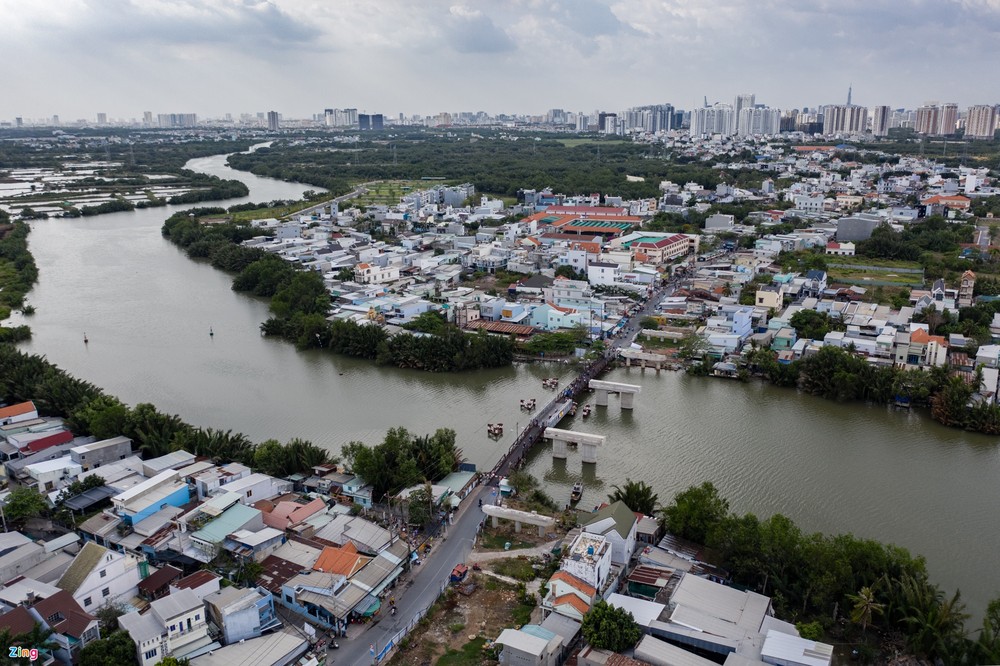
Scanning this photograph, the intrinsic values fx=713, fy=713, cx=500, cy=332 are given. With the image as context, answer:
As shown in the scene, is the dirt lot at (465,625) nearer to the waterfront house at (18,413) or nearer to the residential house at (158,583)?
the residential house at (158,583)

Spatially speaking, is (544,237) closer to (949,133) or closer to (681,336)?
(681,336)

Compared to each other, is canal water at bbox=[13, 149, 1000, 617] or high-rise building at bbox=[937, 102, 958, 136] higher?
high-rise building at bbox=[937, 102, 958, 136]

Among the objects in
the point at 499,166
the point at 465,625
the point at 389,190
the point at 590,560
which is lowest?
the point at 465,625

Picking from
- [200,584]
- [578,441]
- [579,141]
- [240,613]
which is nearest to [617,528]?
[578,441]

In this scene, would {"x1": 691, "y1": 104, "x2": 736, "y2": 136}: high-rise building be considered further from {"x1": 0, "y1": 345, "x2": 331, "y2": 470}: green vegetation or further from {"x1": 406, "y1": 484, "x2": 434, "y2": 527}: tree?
{"x1": 406, "y1": 484, "x2": 434, "y2": 527}: tree

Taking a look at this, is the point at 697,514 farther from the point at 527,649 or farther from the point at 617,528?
the point at 527,649

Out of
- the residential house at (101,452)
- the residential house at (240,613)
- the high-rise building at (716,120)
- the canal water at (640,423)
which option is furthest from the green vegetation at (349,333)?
the high-rise building at (716,120)

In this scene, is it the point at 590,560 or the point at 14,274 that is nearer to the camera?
the point at 590,560

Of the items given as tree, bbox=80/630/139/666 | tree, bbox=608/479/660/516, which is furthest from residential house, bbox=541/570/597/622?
tree, bbox=80/630/139/666
